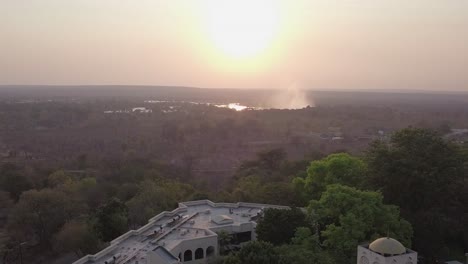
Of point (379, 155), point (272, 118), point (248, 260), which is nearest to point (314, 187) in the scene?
point (379, 155)

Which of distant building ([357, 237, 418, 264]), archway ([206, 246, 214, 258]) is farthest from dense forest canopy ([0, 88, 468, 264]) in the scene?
distant building ([357, 237, 418, 264])

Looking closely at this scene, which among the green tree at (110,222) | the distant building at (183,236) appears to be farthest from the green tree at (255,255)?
the green tree at (110,222)

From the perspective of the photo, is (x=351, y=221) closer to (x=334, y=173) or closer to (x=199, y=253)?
(x=334, y=173)

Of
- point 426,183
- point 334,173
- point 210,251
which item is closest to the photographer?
point 210,251

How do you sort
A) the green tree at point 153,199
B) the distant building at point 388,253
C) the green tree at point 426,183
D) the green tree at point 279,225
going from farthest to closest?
the green tree at point 153,199 → the green tree at point 426,183 → the green tree at point 279,225 → the distant building at point 388,253

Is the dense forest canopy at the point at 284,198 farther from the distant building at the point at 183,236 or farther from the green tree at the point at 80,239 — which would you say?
the distant building at the point at 183,236

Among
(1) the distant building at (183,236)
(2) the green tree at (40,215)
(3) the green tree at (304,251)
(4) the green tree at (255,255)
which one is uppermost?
(4) the green tree at (255,255)

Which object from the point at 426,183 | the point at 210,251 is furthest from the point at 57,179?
the point at 426,183

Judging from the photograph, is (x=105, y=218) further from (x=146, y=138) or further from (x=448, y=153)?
(x=146, y=138)
